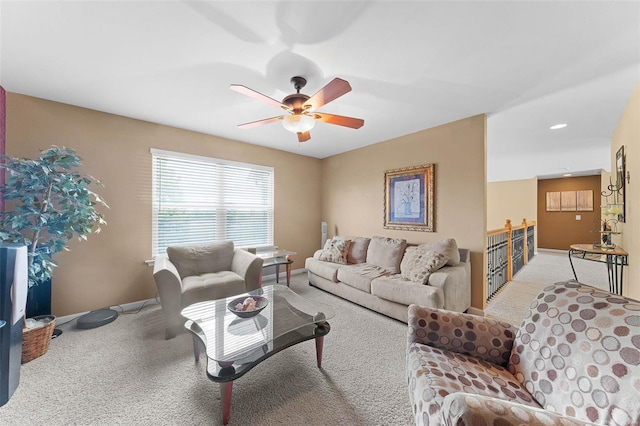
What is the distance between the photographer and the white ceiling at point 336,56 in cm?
143

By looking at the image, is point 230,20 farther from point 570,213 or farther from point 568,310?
point 570,213

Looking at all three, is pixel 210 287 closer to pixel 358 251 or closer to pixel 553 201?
pixel 358 251

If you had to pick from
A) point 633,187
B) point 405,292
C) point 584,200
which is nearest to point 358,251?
point 405,292

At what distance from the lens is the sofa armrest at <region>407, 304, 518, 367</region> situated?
4.52 feet

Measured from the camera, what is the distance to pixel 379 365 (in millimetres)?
1943

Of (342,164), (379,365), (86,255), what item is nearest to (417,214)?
(342,164)

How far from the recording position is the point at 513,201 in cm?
733

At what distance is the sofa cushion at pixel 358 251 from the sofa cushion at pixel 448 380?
244 centimetres

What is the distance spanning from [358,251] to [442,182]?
1641 mm

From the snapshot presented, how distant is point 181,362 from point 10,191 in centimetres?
220

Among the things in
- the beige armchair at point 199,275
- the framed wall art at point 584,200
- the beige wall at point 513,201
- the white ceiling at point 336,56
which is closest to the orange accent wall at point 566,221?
the framed wall art at point 584,200

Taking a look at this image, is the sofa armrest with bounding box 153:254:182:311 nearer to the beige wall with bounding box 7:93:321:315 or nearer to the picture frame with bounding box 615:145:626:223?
the beige wall with bounding box 7:93:321:315

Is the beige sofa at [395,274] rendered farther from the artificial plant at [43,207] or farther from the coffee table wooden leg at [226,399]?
the artificial plant at [43,207]

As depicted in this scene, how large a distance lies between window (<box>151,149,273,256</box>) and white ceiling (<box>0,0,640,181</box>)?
2.52ft
